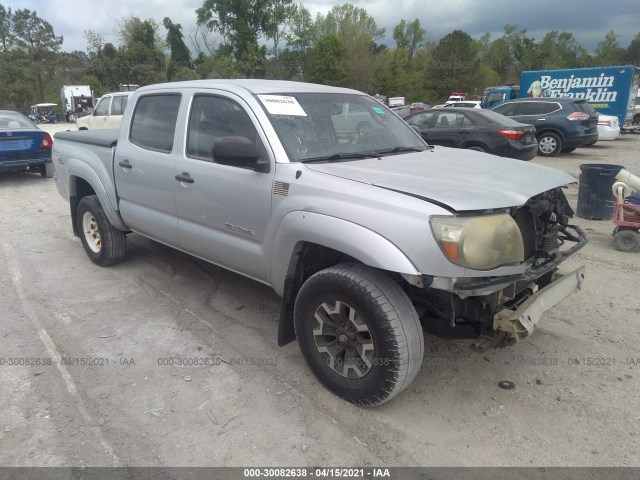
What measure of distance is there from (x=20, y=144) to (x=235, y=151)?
9.20m

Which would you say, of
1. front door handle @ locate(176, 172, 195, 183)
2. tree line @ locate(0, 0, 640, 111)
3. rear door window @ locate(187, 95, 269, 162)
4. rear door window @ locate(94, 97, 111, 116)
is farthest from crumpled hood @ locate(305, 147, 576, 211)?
tree line @ locate(0, 0, 640, 111)

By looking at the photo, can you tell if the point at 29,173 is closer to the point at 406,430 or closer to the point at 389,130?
the point at 389,130

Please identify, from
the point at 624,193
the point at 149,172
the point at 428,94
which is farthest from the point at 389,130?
the point at 428,94

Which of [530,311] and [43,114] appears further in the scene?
[43,114]

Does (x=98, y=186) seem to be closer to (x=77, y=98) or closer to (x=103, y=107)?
(x=103, y=107)

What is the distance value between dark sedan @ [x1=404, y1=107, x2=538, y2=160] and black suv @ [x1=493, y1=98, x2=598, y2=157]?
4.29 metres

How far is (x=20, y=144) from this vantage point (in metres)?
10.0

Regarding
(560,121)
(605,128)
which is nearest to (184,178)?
(560,121)

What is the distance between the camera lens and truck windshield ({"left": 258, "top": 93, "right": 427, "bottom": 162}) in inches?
131

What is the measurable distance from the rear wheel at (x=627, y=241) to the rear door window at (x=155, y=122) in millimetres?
5186

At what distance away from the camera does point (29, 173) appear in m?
12.1

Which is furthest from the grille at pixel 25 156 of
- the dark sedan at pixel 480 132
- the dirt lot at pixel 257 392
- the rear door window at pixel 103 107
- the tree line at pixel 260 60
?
the tree line at pixel 260 60

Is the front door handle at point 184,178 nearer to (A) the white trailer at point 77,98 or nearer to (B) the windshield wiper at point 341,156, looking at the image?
(B) the windshield wiper at point 341,156

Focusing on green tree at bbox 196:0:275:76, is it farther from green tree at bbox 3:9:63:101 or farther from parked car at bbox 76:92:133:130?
parked car at bbox 76:92:133:130
